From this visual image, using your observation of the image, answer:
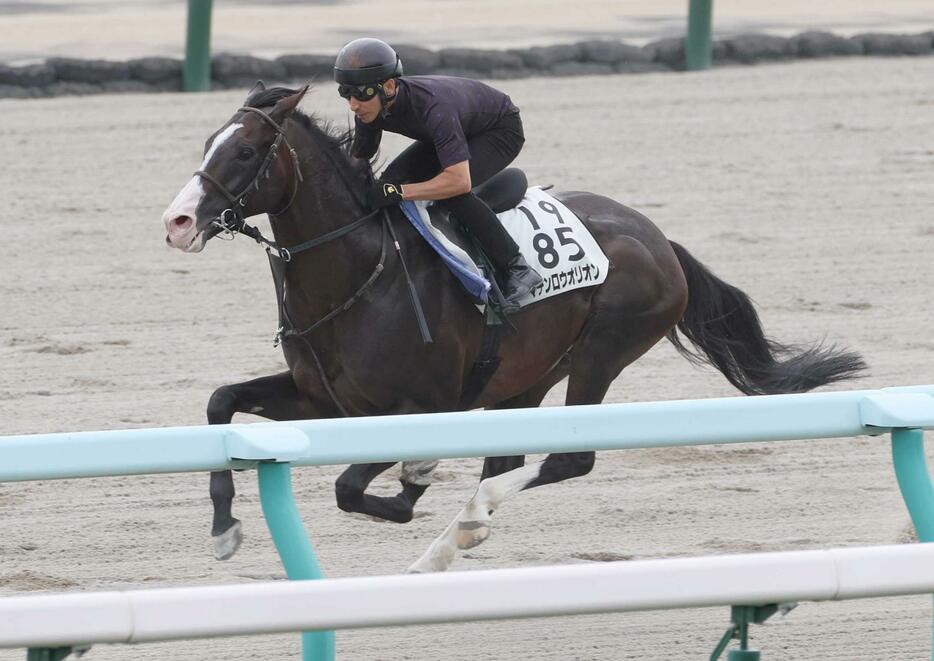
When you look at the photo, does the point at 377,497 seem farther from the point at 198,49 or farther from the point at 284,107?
the point at 198,49

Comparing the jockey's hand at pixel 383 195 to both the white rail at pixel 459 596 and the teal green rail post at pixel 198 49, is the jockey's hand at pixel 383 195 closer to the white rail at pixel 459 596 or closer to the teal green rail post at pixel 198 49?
the white rail at pixel 459 596

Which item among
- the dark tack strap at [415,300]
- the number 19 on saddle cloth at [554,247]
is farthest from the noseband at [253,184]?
the number 19 on saddle cloth at [554,247]

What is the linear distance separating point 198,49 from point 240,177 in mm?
6766

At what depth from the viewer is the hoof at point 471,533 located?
4.67 metres

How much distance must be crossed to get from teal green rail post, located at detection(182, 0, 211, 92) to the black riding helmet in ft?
21.2

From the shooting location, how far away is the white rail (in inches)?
96.2

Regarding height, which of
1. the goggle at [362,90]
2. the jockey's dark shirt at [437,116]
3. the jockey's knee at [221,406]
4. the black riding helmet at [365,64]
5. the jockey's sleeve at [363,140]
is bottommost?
the jockey's knee at [221,406]

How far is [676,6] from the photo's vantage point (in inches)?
574

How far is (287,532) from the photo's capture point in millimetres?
2941

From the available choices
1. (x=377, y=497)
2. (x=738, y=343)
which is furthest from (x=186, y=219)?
(x=738, y=343)

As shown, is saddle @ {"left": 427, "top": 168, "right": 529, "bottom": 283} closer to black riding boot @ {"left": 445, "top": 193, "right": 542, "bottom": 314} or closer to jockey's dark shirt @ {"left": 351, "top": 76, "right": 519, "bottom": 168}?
black riding boot @ {"left": 445, "top": 193, "right": 542, "bottom": 314}

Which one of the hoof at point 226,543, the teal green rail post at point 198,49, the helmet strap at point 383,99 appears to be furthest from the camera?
the teal green rail post at point 198,49

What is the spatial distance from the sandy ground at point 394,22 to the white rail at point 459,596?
32.1ft

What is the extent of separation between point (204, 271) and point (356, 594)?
586 centimetres
